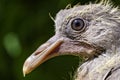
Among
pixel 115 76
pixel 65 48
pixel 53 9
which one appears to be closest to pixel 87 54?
pixel 65 48

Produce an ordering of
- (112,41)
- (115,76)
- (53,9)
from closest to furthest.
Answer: (115,76) < (112,41) < (53,9)

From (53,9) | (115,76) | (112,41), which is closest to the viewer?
(115,76)

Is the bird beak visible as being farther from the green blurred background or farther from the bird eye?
the green blurred background

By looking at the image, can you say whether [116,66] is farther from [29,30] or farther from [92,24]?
[29,30]

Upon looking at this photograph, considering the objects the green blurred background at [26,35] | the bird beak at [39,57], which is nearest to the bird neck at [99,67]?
the bird beak at [39,57]

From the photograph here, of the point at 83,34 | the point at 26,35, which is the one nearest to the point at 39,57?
the point at 83,34

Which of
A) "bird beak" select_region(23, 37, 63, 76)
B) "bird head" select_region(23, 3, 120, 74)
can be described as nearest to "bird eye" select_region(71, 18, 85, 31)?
"bird head" select_region(23, 3, 120, 74)

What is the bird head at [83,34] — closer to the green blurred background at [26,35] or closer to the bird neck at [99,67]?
the bird neck at [99,67]
